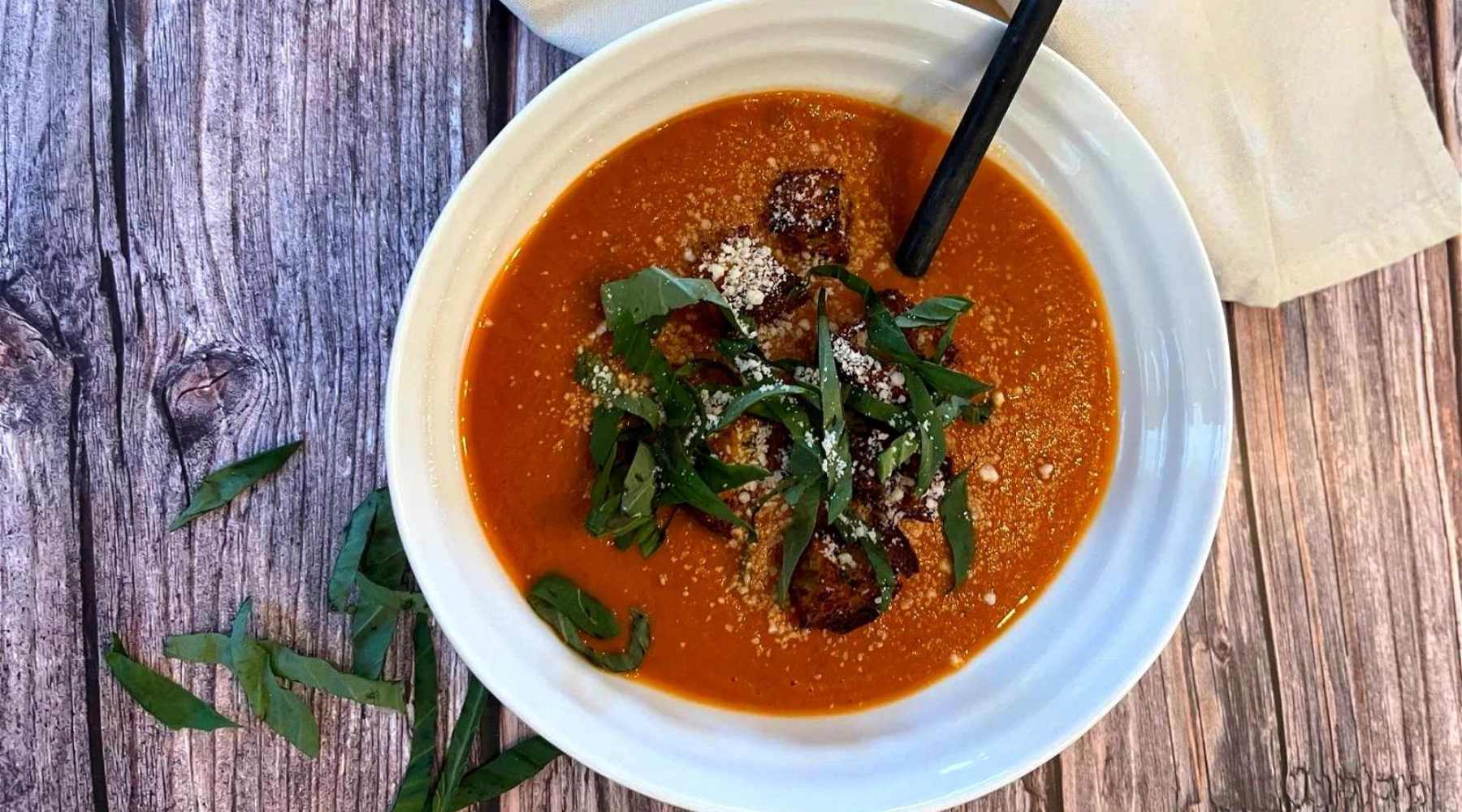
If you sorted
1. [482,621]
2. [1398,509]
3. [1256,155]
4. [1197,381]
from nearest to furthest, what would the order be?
1. [482,621]
2. [1197,381]
3. [1256,155]
4. [1398,509]

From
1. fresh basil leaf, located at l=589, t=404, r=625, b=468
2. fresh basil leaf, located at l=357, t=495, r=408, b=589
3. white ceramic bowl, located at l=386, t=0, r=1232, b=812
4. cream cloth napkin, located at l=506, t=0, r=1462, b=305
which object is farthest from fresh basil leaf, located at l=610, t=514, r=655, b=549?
cream cloth napkin, located at l=506, t=0, r=1462, b=305

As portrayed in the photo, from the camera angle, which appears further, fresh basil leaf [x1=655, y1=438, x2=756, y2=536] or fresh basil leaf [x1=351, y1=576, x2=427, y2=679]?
fresh basil leaf [x1=351, y1=576, x2=427, y2=679]

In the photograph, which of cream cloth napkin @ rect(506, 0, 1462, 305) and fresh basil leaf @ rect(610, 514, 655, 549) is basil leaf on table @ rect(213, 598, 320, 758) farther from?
cream cloth napkin @ rect(506, 0, 1462, 305)

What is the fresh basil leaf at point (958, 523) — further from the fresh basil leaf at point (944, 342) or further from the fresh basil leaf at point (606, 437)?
the fresh basil leaf at point (606, 437)

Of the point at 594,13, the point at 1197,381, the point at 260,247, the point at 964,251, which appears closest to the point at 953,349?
the point at 964,251

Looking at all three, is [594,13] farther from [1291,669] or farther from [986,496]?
[1291,669]

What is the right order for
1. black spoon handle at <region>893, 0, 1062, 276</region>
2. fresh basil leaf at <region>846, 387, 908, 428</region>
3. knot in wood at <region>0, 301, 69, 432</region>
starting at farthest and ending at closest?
1. knot in wood at <region>0, 301, 69, 432</region>
2. fresh basil leaf at <region>846, 387, 908, 428</region>
3. black spoon handle at <region>893, 0, 1062, 276</region>

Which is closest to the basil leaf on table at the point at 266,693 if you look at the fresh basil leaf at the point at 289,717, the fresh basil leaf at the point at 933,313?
the fresh basil leaf at the point at 289,717
